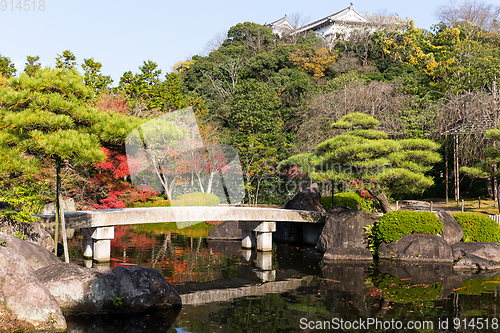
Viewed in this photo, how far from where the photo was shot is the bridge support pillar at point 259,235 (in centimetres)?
1591

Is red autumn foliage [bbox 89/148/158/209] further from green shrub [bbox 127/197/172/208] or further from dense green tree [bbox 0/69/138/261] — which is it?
dense green tree [bbox 0/69/138/261]

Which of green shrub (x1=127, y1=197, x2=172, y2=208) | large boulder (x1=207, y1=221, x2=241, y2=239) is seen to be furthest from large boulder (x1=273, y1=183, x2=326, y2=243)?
green shrub (x1=127, y1=197, x2=172, y2=208)

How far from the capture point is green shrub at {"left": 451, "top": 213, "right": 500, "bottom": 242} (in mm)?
14422

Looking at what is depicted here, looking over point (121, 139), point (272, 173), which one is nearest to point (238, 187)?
point (272, 173)

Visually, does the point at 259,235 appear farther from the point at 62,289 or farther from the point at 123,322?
the point at 62,289

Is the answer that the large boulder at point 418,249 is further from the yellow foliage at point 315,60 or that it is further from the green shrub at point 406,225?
the yellow foliage at point 315,60

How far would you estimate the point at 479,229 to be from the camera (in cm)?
1454

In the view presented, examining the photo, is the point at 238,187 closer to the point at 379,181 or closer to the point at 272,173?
the point at 272,173

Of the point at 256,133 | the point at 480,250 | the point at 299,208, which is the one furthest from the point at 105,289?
the point at 256,133

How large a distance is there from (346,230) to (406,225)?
6.82 feet

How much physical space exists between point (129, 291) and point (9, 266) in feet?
7.30

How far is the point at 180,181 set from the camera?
24781 millimetres

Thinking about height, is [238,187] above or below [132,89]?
below

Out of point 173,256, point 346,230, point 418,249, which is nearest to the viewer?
point 418,249
